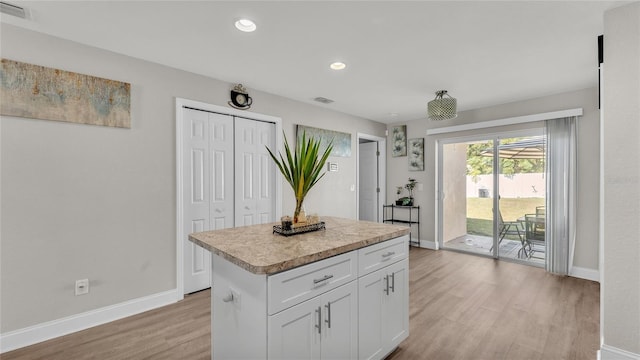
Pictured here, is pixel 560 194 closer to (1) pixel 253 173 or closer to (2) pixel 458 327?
(2) pixel 458 327

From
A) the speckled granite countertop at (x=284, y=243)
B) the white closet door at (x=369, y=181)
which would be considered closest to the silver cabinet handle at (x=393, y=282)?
the speckled granite countertop at (x=284, y=243)

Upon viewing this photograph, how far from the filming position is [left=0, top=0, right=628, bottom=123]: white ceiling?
1.88 metres

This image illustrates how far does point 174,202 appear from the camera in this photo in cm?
285

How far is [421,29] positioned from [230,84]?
2198 millimetres

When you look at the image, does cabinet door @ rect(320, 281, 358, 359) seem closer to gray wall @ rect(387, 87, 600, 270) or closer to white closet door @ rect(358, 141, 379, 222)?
gray wall @ rect(387, 87, 600, 270)

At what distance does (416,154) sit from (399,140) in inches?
18.6

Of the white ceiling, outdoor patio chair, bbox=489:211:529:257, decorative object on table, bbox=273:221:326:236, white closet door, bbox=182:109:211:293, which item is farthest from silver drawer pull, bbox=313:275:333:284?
outdoor patio chair, bbox=489:211:529:257

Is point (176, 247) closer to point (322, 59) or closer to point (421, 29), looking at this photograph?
point (322, 59)

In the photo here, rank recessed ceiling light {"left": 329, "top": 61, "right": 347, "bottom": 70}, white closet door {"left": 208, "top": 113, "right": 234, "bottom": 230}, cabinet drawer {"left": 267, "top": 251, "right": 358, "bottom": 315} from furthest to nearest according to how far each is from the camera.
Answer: white closet door {"left": 208, "top": 113, "right": 234, "bottom": 230} < recessed ceiling light {"left": 329, "top": 61, "right": 347, "bottom": 70} < cabinet drawer {"left": 267, "top": 251, "right": 358, "bottom": 315}

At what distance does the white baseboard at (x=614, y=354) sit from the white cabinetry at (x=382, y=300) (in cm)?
127

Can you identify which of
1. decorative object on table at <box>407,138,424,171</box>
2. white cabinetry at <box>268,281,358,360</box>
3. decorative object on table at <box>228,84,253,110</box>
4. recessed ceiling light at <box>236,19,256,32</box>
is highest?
recessed ceiling light at <box>236,19,256,32</box>

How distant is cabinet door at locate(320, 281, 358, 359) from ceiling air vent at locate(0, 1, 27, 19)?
2.78 meters

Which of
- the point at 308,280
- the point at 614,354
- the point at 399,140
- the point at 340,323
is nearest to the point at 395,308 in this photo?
the point at 340,323

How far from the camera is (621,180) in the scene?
71.3 inches
